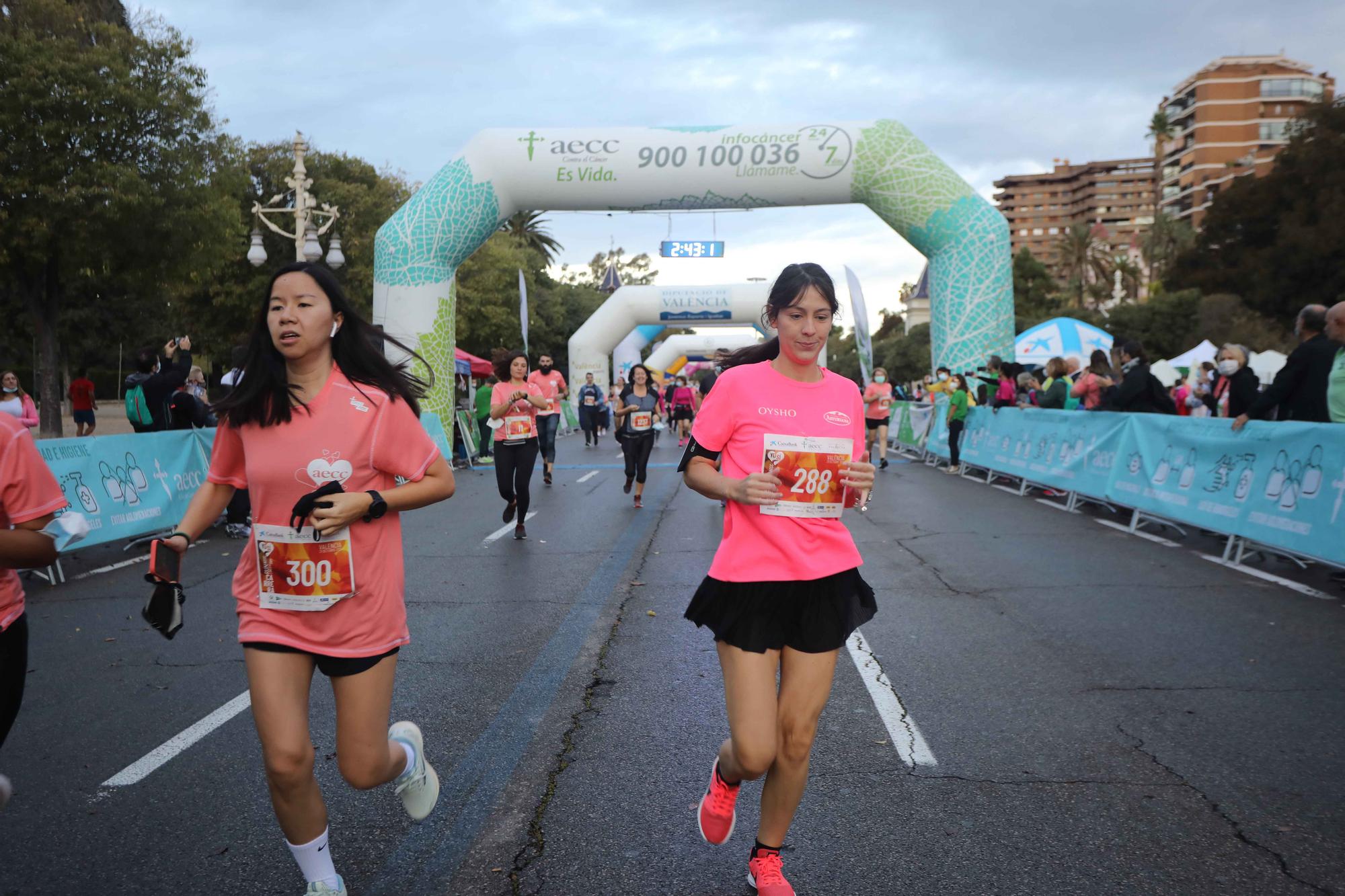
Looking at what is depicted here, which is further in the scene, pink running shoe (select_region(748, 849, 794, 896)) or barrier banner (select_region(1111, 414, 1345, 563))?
barrier banner (select_region(1111, 414, 1345, 563))

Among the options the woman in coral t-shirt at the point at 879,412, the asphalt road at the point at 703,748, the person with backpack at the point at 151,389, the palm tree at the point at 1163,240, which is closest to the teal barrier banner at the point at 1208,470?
the asphalt road at the point at 703,748

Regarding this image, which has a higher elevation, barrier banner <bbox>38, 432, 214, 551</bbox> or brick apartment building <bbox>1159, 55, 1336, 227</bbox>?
brick apartment building <bbox>1159, 55, 1336, 227</bbox>

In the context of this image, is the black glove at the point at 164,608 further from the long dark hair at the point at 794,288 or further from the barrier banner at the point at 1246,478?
the barrier banner at the point at 1246,478

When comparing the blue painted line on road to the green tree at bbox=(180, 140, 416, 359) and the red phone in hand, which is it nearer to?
the red phone in hand

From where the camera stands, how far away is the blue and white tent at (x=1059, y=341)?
24.4 meters

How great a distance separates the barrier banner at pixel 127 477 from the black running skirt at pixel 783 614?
23.3 ft

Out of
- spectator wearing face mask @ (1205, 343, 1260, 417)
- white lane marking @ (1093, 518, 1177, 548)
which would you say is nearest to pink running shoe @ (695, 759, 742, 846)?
white lane marking @ (1093, 518, 1177, 548)

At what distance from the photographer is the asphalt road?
3.19 m

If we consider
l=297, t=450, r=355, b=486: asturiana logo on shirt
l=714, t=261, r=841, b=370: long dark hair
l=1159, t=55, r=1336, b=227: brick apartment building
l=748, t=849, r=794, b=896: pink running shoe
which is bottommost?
l=748, t=849, r=794, b=896: pink running shoe

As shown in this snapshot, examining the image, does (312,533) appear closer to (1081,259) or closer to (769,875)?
(769,875)

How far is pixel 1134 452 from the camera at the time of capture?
1078 centimetres

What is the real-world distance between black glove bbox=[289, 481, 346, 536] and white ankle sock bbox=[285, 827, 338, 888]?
0.82m

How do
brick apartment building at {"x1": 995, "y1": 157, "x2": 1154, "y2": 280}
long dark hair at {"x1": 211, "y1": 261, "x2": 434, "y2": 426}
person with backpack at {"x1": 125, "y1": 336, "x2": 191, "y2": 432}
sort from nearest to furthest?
1. long dark hair at {"x1": 211, "y1": 261, "x2": 434, "y2": 426}
2. person with backpack at {"x1": 125, "y1": 336, "x2": 191, "y2": 432}
3. brick apartment building at {"x1": 995, "y1": 157, "x2": 1154, "y2": 280}

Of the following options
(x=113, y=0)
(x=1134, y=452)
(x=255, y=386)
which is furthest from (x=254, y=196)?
(x=255, y=386)
